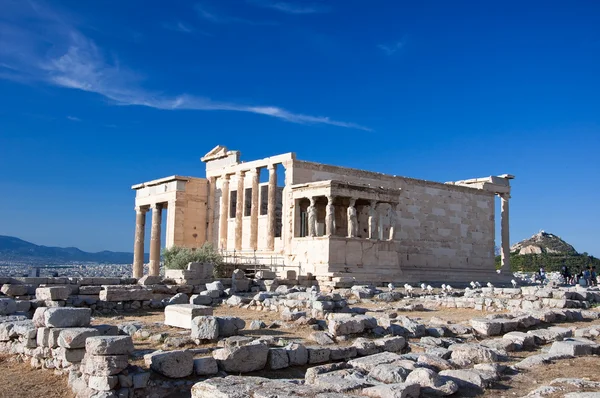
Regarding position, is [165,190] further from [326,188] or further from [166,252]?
[326,188]

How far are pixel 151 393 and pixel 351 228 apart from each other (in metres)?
18.8

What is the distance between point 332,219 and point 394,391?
62.6 ft

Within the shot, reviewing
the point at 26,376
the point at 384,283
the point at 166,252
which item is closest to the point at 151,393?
the point at 26,376

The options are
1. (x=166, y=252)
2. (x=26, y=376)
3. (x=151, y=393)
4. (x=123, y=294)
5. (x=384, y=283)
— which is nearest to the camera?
(x=151, y=393)

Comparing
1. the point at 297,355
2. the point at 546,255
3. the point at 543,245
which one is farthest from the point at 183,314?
the point at 543,245

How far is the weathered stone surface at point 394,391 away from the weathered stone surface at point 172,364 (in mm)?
2340

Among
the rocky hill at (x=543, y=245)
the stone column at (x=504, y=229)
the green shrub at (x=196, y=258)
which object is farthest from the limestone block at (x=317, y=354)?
the rocky hill at (x=543, y=245)

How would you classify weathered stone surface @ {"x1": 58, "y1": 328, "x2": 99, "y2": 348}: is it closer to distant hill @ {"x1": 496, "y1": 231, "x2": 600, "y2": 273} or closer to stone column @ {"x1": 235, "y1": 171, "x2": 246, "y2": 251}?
stone column @ {"x1": 235, "y1": 171, "x2": 246, "y2": 251}

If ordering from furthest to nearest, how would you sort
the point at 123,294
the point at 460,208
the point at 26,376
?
the point at 460,208, the point at 123,294, the point at 26,376

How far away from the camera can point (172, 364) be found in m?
7.29

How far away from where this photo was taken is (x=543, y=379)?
721 centimetres

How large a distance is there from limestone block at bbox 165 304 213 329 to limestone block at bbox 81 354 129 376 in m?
3.74

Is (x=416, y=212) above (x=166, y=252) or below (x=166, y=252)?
above

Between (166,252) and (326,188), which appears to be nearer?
(326,188)
